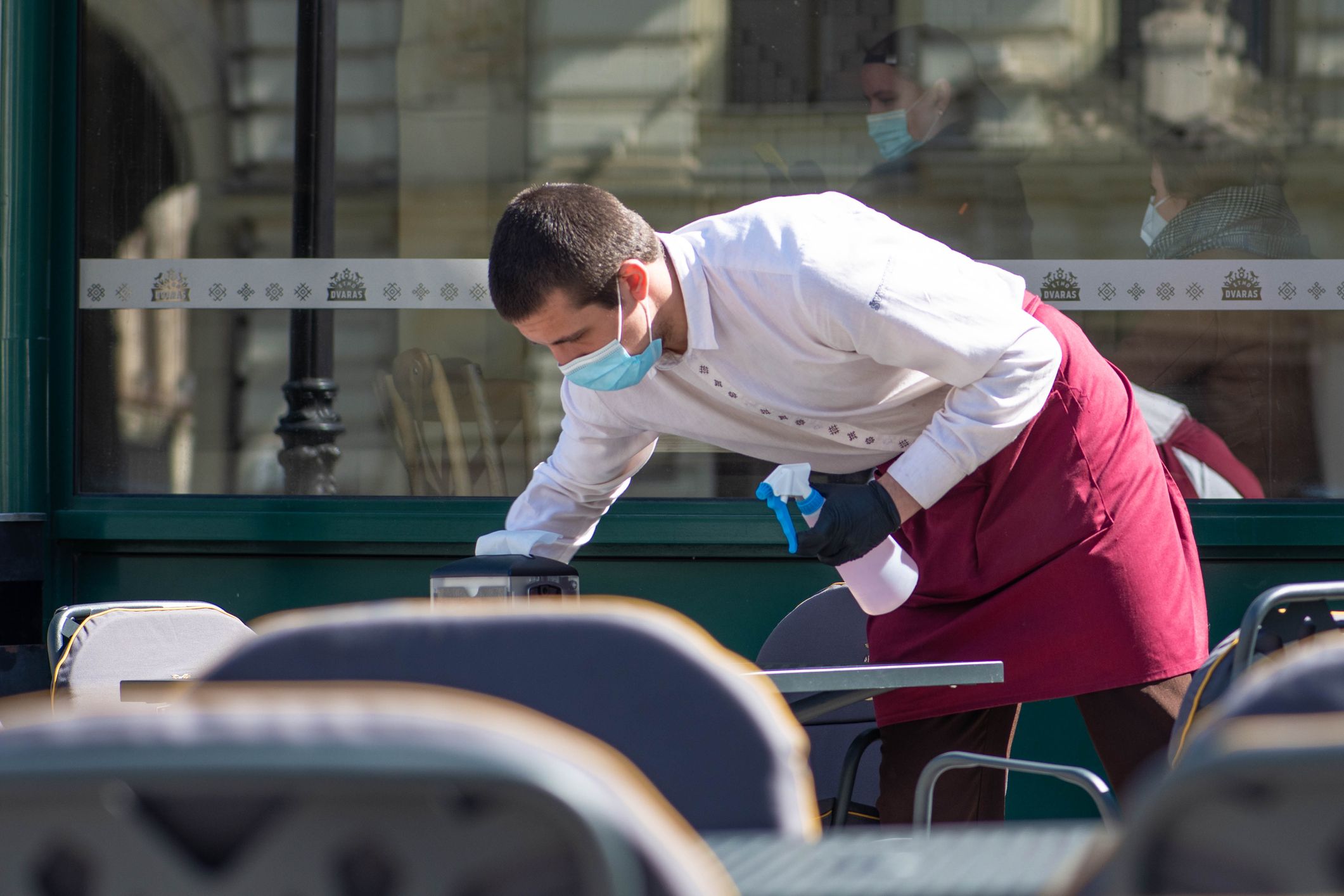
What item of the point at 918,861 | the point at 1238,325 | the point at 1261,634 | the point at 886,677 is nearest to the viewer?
the point at 918,861

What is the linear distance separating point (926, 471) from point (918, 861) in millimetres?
1389

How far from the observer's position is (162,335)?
4.29 m

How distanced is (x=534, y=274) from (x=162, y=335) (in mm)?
2326

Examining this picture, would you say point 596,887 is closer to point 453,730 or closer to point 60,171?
point 453,730

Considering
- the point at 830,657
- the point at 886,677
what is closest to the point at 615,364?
the point at 886,677

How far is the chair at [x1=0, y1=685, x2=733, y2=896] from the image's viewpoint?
74cm

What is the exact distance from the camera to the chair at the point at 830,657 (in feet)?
9.94

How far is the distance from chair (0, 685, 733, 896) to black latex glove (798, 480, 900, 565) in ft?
4.96

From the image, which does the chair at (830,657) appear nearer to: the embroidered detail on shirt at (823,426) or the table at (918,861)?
the embroidered detail on shirt at (823,426)

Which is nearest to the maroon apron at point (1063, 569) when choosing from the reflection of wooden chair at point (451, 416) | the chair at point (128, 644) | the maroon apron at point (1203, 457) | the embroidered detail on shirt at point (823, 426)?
the embroidered detail on shirt at point (823, 426)

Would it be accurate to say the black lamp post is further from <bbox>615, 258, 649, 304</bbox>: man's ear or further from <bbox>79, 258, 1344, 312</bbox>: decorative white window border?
<bbox>615, 258, 649, 304</bbox>: man's ear

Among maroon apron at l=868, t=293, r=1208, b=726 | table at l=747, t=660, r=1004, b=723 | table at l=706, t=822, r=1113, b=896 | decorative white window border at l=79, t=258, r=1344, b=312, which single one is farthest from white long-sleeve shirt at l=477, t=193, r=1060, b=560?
decorative white window border at l=79, t=258, r=1344, b=312

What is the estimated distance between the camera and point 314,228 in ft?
13.9

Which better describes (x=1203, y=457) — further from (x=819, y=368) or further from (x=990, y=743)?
(x=819, y=368)
